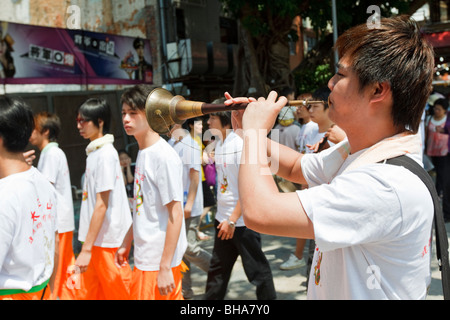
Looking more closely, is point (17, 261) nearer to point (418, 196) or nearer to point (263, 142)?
point (263, 142)

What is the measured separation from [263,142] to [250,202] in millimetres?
198

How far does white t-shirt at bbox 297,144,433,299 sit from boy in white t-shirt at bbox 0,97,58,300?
1446mm

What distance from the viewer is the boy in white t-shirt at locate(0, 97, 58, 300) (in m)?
2.10

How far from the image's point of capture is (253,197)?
1.29 meters

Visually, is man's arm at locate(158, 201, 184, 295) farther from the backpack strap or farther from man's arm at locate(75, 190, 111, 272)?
the backpack strap

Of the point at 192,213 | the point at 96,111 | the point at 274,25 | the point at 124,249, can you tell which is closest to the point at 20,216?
the point at 124,249

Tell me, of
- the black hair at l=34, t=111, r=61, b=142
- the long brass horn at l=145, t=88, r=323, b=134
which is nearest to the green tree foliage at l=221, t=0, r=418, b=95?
the black hair at l=34, t=111, r=61, b=142

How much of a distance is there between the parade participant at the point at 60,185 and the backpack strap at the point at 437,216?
2.90 metres

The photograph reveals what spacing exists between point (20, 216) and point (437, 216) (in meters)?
1.75

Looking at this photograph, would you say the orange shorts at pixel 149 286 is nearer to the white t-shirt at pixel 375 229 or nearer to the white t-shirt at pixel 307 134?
the white t-shirt at pixel 375 229

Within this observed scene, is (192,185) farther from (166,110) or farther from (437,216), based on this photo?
(437,216)

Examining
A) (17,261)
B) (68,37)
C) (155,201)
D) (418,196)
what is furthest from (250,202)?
(68,37)

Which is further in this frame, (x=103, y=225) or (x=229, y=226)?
(x=229, y=226)

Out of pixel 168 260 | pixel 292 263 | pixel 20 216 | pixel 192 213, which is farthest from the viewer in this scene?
pixel 292 263
